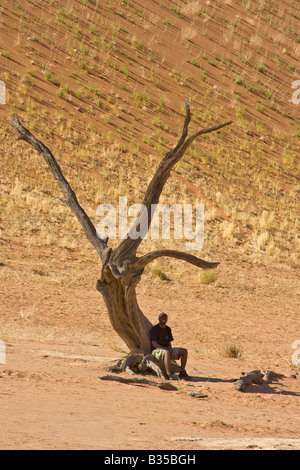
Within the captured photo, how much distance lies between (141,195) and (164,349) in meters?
16.6

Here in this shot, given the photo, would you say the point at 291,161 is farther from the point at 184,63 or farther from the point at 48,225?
the point at 48,225

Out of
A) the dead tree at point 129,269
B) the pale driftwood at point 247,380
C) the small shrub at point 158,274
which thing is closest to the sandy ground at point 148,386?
the pale driftwood at point 247,380

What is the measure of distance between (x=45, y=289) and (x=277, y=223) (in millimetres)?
12790

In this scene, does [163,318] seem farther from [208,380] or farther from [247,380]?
[247,380]

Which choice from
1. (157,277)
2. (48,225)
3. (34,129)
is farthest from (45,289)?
(34,129)

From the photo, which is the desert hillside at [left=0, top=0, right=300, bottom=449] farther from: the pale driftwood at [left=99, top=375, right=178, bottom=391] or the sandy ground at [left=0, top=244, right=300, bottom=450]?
the pale driftwood at [left=99, top=375, right=178, bottom=391]

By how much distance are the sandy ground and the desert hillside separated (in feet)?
0.17

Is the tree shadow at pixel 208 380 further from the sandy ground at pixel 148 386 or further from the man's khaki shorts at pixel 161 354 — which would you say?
the man's khaki shorts at pixel 161 354

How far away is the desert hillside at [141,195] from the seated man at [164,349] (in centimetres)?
55

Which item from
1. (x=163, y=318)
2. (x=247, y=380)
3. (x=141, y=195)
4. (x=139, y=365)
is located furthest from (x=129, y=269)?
(x=141, y=195)

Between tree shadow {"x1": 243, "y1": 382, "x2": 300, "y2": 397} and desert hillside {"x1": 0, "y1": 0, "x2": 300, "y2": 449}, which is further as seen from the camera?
tree shadow {"x1": 243, "y1": 382, "x2": 300, "y2": 397}

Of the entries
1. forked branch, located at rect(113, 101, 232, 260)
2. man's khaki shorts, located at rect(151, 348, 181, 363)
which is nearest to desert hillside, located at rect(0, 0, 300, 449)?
man's khaki shorts, located at rect(151, 348, 181, 363)

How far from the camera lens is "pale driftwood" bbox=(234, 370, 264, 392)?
10807 mm

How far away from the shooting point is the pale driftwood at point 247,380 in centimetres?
1081
